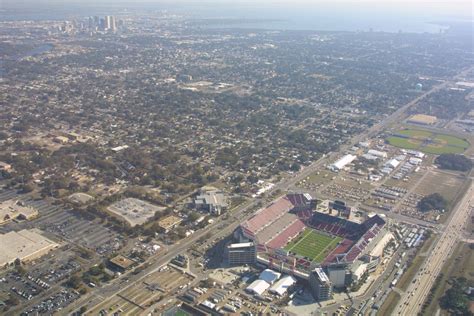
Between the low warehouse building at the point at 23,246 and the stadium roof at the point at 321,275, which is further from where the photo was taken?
the low warehouse building at the point at 23,246

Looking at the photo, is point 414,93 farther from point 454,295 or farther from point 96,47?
point 96,47

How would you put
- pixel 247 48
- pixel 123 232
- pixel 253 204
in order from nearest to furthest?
pixel 123 232, pixel 253 204, pixel 247 48

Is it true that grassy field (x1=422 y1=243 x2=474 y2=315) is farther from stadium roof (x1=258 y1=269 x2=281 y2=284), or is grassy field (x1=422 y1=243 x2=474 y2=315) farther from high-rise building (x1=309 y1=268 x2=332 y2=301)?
stadium roof (x1=258 y1=269 x2=281 y2=284)

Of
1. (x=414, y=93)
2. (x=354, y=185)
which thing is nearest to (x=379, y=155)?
(x=354, y=185)

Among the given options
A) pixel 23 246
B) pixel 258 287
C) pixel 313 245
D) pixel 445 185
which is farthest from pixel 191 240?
pixel 445 185

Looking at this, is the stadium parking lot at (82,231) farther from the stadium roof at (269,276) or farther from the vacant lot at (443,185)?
the vacant lot at (443,185)

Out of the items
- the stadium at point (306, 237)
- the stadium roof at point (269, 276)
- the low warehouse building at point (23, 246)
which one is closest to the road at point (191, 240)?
the stadium at point (306, 237)

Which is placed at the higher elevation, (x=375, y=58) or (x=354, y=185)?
(x=375, y=58)

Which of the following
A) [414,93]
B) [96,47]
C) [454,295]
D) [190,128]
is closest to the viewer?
[454,295]
